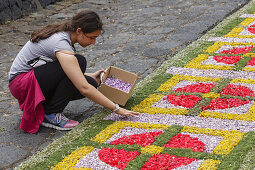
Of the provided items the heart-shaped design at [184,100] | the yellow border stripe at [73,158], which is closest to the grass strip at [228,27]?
the heart-shaped design at [184,100]

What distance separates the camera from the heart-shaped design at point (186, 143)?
3.50 meters

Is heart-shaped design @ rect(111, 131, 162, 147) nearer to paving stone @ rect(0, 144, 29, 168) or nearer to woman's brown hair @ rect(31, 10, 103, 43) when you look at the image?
paving stone @ rect(0, 144, 29, 168)

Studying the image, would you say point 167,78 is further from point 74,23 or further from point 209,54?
point 74,23

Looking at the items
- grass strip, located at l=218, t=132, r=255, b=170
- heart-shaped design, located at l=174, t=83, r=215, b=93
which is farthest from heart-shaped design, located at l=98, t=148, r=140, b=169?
heart-shaped design, located at l=174, t=83, r=215, b=93

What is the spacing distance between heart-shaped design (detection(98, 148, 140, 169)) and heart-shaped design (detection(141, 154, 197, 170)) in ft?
0.52

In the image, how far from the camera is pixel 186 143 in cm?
358

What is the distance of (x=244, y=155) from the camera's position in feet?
10.8

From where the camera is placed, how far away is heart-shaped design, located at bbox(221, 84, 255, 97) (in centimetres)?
444

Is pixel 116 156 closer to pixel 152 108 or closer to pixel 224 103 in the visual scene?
pixel 152 108

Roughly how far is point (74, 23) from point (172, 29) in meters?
3.46

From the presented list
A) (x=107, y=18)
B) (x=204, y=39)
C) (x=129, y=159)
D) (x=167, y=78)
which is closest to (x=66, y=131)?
(x=129, y=159)

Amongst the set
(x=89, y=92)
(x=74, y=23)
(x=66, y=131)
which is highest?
(x=74, y=23)

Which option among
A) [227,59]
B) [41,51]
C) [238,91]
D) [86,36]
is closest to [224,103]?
[238,91]

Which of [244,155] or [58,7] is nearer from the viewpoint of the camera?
[244,155]
